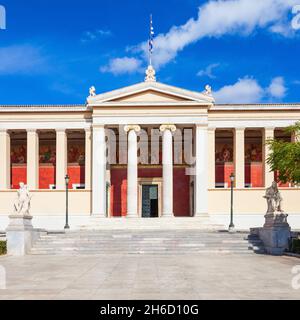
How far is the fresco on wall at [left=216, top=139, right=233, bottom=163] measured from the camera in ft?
160

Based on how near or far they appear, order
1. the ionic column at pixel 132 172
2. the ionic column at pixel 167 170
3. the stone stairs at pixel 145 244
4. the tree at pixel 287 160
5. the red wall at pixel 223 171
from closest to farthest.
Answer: the tree at pixel 287 160
the stone stairs at pixel 145 244
the ionic column at pixel 167 170
the ionic column at pixel 132 172
the red wall at pixel 223 171

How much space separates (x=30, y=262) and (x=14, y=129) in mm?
25003

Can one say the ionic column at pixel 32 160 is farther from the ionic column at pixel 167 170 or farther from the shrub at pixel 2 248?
the shrub at pixel 2 248

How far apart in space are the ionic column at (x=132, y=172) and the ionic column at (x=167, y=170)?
2.25 metres

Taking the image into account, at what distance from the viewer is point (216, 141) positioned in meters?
49.0

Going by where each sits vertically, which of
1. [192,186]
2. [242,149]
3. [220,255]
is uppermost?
[242,149]

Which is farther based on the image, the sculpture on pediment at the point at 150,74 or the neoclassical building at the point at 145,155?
the sculpture on pediment at the point at 150,74

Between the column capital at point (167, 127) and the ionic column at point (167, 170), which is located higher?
the column capital at point (167, 127)

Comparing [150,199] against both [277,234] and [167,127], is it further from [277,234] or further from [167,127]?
[277,234]

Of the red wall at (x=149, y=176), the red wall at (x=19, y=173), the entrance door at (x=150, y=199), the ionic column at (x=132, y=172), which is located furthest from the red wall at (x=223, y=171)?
the red wall at (x=19, y=173)

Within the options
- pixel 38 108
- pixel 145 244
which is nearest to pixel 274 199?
pixel 145 244

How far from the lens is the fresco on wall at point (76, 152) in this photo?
48.5m

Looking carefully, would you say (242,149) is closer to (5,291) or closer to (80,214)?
(80,214)
